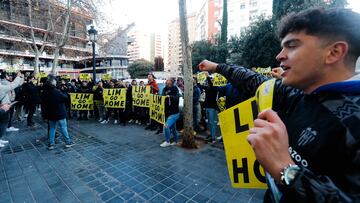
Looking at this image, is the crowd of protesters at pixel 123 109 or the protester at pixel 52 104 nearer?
the protester at pixel 52 104

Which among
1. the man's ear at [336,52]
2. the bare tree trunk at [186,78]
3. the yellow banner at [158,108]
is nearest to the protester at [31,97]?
the yellow banner at [158,108]

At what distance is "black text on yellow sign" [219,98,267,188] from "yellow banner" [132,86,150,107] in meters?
7.12

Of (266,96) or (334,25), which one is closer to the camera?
(334,25)

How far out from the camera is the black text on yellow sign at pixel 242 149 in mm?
1729

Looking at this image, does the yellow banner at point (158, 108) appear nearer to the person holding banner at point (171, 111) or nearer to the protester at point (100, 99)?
the person holding banner at point (171, 111)

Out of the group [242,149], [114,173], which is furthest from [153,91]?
[242,149]

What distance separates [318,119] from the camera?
0.93 metres

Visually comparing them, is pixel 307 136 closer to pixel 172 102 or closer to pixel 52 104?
pixel 172 102

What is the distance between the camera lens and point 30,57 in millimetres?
51281

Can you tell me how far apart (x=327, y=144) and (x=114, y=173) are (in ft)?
14.1

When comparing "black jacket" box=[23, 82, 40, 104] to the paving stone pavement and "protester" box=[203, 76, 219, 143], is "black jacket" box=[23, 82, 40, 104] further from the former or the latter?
"protester" box=[203, 76, 219, 143]

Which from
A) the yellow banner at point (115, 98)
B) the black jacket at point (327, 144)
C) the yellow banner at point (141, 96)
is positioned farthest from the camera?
the yellow banner at point (115, 98)

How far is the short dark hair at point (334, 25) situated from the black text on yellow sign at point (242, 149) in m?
0.79

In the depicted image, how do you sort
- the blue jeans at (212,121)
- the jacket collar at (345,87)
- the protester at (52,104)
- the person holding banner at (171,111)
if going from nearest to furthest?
the jacket collar at (345,87), the protester at (52,104), the person holding banner at (171,111), the blue jeans at (212,121)
